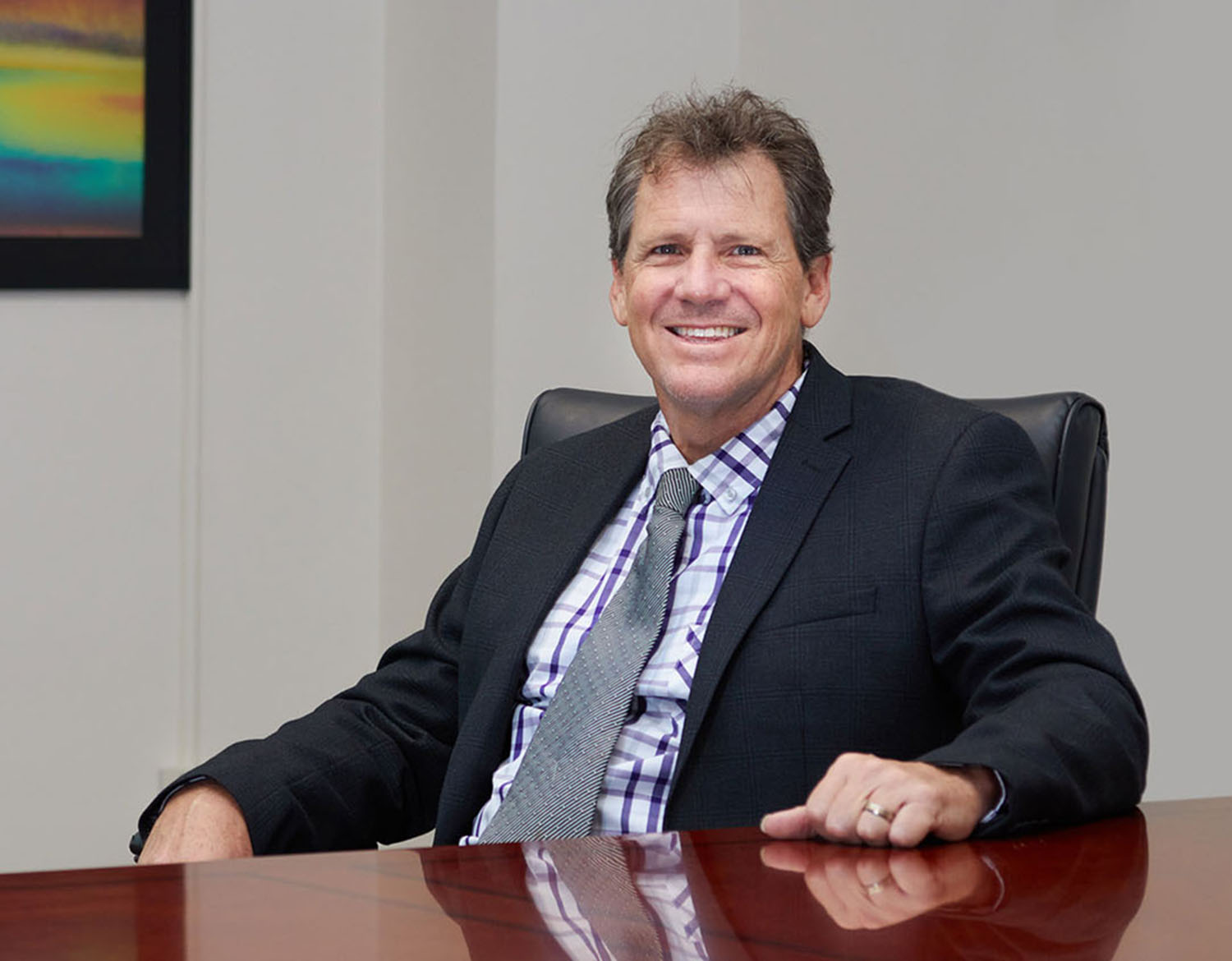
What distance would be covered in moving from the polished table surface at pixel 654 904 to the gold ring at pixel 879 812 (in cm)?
3

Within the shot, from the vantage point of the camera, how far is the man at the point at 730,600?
4.91 ft

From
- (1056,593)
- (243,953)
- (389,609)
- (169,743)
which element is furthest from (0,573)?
(243,953)

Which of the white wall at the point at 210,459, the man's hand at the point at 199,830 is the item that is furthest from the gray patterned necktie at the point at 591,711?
the white wall at the point at 210,459

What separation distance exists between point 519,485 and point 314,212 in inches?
66.1

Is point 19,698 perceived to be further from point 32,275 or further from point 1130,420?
point 1130,420

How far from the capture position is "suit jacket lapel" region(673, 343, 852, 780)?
1527mm

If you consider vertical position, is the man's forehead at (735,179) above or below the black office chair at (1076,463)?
above

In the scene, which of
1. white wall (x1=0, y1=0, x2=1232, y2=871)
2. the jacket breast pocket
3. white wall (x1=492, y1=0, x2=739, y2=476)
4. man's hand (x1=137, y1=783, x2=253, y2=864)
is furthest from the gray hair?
white wall (x1=492, y1=0, x2=739, y2=476)

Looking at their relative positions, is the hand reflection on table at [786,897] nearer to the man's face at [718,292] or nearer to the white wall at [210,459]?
the man's face at [718,292]

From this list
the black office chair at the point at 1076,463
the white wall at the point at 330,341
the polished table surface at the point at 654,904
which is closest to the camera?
the polished table surface at the point at 654,904

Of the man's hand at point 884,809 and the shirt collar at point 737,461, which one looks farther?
the shirt collar at point 737,461

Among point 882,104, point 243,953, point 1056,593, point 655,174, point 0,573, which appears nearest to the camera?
point 243,953

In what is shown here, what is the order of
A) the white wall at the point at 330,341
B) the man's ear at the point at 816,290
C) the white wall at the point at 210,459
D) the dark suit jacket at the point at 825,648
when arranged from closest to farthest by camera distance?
the dark suit jacket at the point at 825,648 < the man's ear at the point at 816,290 < the white wall at the point at 330,341 < the white wall at the point at 210,459

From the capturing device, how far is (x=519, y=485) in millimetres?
1952
